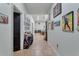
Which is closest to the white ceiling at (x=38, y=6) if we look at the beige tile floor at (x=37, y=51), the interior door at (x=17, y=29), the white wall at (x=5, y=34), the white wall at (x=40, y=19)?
the interior door at (x=17, y=29)

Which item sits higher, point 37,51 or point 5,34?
point 5,34

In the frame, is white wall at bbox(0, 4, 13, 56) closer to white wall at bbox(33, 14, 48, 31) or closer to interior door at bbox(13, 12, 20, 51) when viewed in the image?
interior door at bbox(13, 12, 20, 51)

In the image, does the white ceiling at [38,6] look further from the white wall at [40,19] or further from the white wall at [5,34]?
the white wall at [40,19]

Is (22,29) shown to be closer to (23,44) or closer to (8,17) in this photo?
(23,44)

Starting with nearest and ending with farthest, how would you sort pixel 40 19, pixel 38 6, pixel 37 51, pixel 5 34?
pixel 5 34 < pixel 37 51 < pixel 38 6 < pixel 40 19

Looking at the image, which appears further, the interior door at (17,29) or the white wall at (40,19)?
the white wall at (40,19)

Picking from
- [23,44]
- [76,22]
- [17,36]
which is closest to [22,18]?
[17,36]

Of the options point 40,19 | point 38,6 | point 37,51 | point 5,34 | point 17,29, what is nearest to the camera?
point 5,34

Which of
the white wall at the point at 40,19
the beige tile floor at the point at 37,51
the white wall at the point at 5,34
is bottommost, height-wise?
the beige tile floor at the point at 37,51

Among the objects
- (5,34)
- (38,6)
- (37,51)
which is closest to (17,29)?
(37,51)

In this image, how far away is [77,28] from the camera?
2180 millimetres

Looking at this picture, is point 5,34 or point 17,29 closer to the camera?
point 5,34

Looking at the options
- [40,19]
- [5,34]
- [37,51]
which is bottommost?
[37,51]

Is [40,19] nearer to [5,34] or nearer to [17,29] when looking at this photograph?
[17,29]
